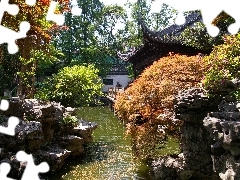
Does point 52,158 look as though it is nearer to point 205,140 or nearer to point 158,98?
point 158,98

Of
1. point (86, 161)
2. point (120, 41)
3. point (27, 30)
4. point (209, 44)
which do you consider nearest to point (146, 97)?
point (86, 161)

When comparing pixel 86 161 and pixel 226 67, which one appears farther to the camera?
pixel 86 161

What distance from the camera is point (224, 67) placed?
6.79 meters

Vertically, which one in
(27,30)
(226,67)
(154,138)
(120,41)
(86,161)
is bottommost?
(86,161)

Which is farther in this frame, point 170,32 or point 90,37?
point 90,37

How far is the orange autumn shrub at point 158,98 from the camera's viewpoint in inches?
351

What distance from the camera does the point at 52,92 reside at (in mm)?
18234

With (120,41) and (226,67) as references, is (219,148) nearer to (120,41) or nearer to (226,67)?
(226,67)

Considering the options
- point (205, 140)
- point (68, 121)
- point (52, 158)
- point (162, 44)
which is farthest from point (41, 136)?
point (162, 44)

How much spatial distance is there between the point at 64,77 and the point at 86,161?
6885 mm

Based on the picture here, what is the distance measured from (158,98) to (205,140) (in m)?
2.28

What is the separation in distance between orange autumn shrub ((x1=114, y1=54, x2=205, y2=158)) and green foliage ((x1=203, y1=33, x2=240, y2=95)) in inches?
74.4

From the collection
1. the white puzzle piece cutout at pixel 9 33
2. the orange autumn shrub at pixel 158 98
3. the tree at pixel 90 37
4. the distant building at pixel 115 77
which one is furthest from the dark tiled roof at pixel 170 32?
the distant building at pixel 115 77

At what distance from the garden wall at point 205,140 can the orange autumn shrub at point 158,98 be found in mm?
855
